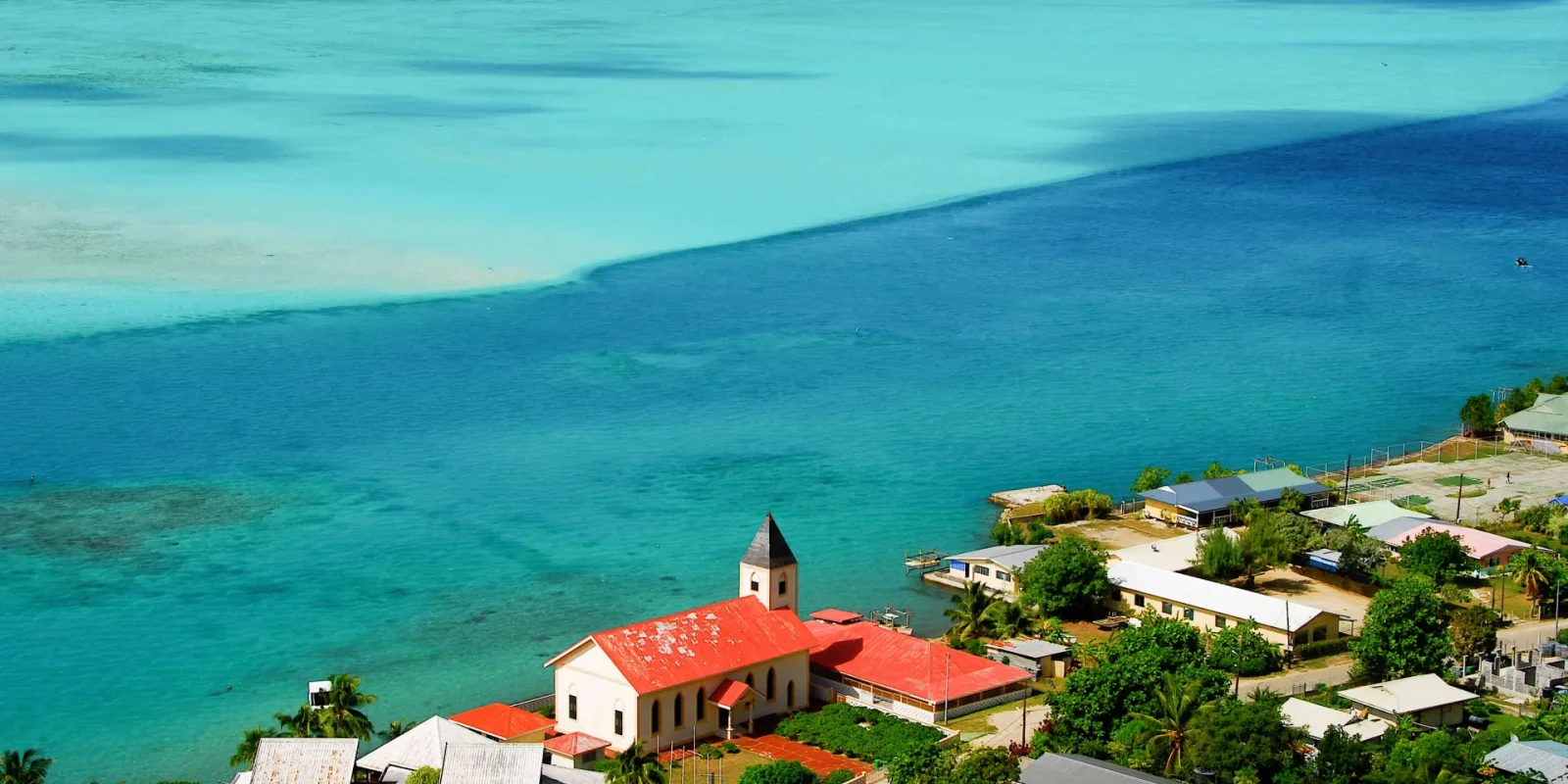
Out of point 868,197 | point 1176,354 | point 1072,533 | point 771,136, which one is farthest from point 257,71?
point 1072,533

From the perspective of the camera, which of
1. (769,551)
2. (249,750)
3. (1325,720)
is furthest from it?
(769,551)

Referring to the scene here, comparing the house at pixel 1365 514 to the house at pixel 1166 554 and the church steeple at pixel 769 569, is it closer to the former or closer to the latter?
the house at pixel 1166 554

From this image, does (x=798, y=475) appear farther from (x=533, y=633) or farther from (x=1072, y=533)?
(x=533, y=633)

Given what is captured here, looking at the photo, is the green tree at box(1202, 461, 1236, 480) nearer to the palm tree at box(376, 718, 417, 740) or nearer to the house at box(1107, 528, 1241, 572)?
the house at box(1107, 528, 1241, 572)

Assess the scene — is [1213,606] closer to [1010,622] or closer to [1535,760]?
[1010,622]

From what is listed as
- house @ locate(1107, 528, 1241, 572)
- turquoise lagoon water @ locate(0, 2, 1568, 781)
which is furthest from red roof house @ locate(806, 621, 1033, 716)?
house @ locate(1107, 528, 1241, 572)

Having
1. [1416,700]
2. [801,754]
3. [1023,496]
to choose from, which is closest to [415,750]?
[801,754]

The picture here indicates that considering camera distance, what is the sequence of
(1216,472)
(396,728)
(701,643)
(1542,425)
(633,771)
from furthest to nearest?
(1542,425) → (1216,472) → (701,643) → (396,728) → (633,771)
